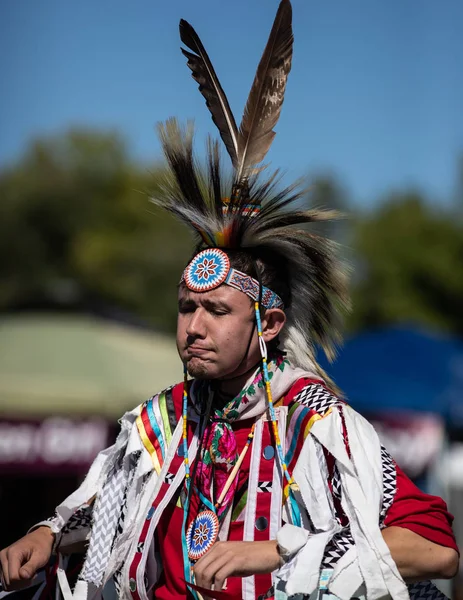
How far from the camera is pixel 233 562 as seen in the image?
2277 mm

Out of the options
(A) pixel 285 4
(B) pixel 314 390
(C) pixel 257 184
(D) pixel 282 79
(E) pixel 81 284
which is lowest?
(E) pixel 81 284

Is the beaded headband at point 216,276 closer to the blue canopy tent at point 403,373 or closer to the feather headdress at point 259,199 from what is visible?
the feather headdress at point 259,199

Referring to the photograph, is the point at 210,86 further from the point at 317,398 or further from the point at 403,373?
the point at 403,373

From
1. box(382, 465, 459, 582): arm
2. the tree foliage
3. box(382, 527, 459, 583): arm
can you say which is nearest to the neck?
box(382, 465, 459, 582): arm

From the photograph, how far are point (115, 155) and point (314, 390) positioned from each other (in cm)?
4316

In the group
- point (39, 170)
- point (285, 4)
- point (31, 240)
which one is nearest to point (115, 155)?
point (39, 170)

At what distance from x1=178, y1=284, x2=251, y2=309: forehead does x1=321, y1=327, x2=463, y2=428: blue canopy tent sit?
5672mm

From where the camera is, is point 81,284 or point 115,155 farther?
point 115,155

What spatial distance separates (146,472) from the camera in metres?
2.84

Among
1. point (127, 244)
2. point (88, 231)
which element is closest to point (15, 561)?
point (127, 244)

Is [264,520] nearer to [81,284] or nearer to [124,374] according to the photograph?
[124,374]

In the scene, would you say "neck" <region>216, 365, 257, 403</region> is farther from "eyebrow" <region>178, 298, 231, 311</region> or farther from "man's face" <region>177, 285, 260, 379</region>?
"eyebrow" <region>178, 298, 231, 311</region>

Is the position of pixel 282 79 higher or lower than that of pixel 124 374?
higher

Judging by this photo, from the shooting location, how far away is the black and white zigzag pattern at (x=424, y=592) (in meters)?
2.61
